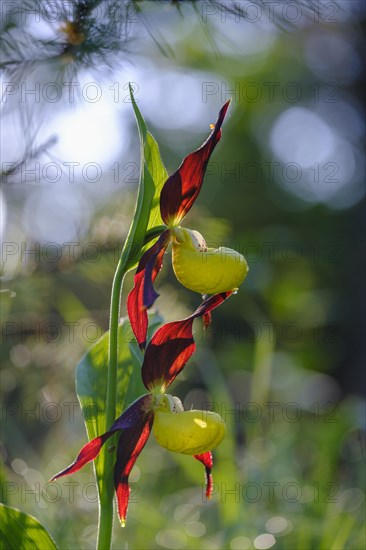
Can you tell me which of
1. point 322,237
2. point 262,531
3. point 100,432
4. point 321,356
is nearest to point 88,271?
point 100,432

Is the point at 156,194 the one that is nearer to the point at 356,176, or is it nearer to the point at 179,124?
the point at 356,176

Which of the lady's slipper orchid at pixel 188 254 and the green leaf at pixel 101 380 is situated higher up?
the lady's slipper orchid at pixel 188 254

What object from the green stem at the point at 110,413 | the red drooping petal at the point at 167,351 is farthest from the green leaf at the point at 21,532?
the red drooping petal at the point at 167,351

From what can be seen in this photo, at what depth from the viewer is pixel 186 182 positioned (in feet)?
2.24

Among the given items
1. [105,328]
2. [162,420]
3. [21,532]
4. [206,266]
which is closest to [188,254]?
[206,266]

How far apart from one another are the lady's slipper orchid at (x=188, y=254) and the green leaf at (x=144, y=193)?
1cm

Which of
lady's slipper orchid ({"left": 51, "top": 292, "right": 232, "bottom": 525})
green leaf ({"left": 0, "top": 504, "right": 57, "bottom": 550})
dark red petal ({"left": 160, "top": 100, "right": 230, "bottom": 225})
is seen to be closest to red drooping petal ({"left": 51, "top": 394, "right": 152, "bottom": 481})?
lady's slipper orchid ({"left": 51, "top": 292, "right": 232, "bottom": 525})

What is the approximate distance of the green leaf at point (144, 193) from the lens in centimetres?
65

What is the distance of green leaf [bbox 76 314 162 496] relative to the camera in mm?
736

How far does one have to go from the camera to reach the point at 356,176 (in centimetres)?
772

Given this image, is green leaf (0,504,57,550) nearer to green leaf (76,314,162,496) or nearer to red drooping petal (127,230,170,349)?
green leaf (76,314,162,496)

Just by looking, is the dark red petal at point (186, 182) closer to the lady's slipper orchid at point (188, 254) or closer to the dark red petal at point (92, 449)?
the lady's slipper orchid at point (188, 254)

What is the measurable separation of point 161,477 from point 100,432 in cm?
135

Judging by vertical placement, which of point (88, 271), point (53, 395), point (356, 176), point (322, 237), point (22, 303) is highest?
point (88, 271)
